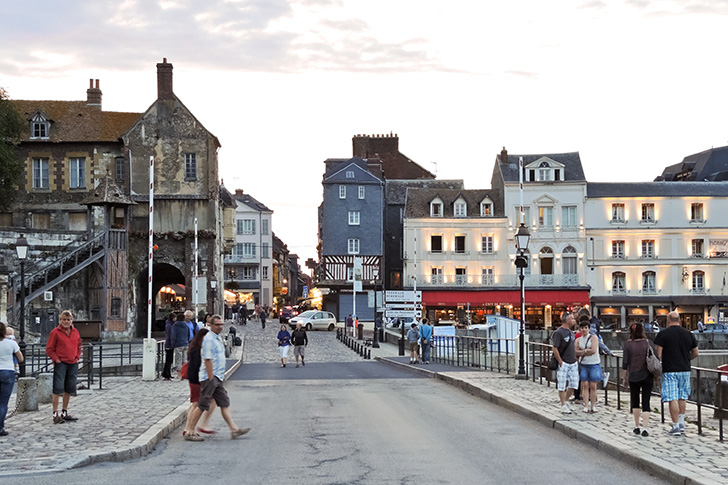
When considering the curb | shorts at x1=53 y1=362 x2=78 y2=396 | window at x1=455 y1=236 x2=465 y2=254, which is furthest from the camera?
window at x1=455 y1=236 x2=465 y2=254

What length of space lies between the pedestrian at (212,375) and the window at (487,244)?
61.1m

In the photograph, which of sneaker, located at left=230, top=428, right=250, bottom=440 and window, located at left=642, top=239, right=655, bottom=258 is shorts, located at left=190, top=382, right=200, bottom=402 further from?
window, located at left=642, top=239, right=655, bottom=258

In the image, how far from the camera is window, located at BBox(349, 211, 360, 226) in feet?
257

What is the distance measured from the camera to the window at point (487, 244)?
73688 millimetres

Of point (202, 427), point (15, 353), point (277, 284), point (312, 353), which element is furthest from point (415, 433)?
point (277, 284)

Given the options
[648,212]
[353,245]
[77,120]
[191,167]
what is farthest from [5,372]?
[648,212]

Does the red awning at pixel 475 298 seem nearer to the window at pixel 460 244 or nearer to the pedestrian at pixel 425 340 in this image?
the window at pixel 460 244

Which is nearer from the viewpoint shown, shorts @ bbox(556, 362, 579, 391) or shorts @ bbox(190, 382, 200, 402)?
shorts @ bbox(190, 382, 200, 402)

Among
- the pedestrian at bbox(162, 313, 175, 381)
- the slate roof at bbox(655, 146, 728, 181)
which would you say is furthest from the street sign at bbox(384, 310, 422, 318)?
the slate roof at bbox(655, 146, 728, 181)

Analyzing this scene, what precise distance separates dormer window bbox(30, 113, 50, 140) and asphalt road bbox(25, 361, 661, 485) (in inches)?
1455

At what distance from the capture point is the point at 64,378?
49.4 ft

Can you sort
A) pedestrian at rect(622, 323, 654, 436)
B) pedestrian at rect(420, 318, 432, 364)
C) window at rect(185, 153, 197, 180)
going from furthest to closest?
window at rect(185, 153, 197, 180), pedestrian at rect(420, 318, 432, 364), pedestrian at rect(622, 323, 654, 436)

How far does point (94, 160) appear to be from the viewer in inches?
2073

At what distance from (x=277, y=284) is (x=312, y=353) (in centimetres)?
7176
